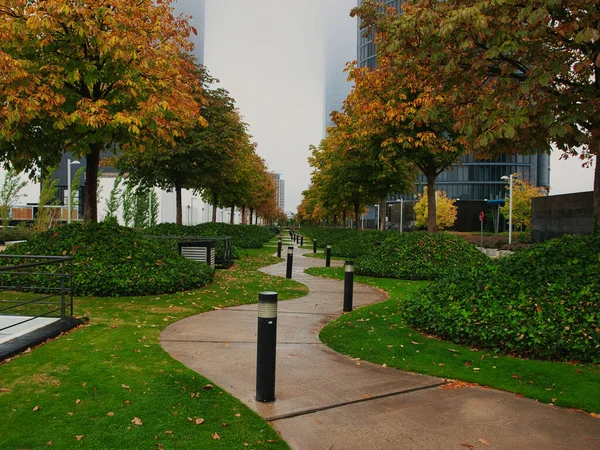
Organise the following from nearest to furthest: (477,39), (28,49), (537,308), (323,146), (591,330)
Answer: (591,330) < (537,308) < (477,39) < (28,49) < (323,146)

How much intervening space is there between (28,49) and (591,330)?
11262mm

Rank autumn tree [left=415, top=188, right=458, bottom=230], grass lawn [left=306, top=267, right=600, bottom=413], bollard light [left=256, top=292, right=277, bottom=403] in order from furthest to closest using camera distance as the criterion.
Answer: autumn tree [left=415, top=188, right=458, bottom=230], grass lawn [left=306, top=267, right=600, bottom=413], bollard light [left=256, top=292, right=277, bottom=403]

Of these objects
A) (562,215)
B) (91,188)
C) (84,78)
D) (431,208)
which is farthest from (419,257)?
(84,78)

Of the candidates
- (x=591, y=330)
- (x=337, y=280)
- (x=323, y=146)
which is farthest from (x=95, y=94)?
(x=323, y=146)

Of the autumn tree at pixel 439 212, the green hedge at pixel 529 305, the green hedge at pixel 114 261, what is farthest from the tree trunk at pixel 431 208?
the autumn tree at pixel 439 212

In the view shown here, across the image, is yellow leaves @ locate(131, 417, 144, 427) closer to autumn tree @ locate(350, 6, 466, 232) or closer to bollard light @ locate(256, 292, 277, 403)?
bollard light @ locate(256, 292, 277, 403)

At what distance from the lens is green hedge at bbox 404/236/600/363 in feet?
18.4

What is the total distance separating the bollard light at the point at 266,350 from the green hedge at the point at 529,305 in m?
3.10

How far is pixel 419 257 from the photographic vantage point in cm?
1531

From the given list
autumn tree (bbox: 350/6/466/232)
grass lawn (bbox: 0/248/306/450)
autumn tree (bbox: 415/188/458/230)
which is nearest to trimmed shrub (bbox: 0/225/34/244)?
autumn tree (bbox: 350/6/466/232)

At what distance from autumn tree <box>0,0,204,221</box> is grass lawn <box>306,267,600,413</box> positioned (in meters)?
6.15

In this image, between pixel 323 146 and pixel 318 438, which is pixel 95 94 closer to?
pixel 318 438

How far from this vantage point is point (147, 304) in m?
9.16

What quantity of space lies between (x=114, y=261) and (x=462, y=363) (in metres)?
7.89
